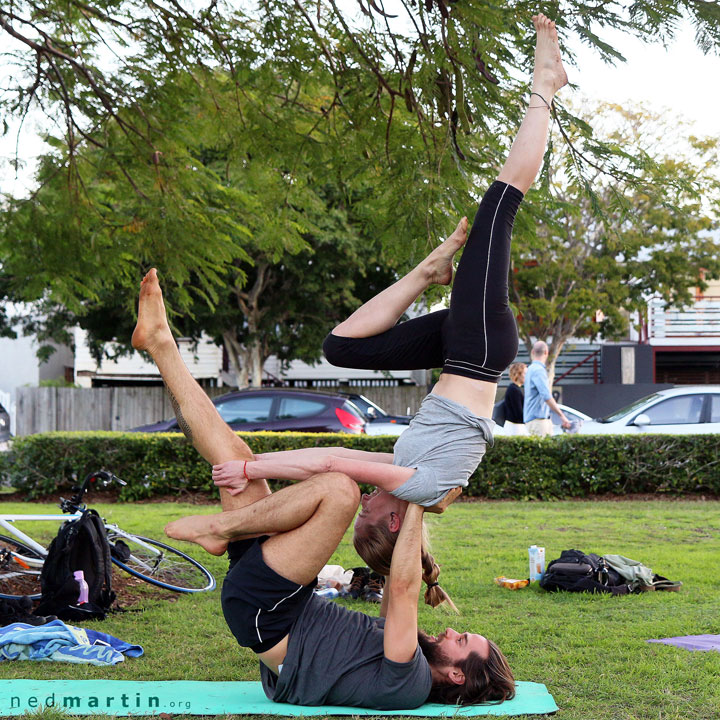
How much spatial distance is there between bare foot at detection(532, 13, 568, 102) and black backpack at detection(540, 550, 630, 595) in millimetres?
3915

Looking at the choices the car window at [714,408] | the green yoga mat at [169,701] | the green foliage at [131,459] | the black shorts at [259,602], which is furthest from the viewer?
the car window at [714,408]

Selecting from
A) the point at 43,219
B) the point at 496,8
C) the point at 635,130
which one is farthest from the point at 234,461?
the point at 635,130

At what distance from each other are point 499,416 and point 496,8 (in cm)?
933

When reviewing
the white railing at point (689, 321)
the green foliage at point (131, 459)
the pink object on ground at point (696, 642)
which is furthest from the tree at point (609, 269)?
the pink object on ground at point (696, 642)

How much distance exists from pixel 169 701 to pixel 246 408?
35.6 feet

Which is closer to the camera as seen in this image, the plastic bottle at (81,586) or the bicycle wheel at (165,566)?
the plastic bottle at (81,586)

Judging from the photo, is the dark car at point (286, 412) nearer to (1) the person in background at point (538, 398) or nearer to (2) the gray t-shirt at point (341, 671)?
(1) the person in background at point (538, 398)

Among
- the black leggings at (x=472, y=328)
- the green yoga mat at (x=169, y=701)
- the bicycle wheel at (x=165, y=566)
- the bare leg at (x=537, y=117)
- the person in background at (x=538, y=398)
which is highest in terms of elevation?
the bare leg at (x=537, y=117)

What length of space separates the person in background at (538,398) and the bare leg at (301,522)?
803 centimetres

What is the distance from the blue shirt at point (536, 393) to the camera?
12.2m

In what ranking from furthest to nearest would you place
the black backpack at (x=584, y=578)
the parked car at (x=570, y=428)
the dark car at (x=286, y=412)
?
the dark car at (x=286, y=412) → the parked car at (x=570, y=428) → the black backpack at (x=584, y=578)

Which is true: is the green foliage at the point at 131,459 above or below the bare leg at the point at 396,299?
below

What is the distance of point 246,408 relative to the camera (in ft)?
A: 49.1

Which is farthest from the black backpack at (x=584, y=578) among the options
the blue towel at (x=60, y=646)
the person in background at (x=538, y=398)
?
the person in background at (x=538, y=398)
